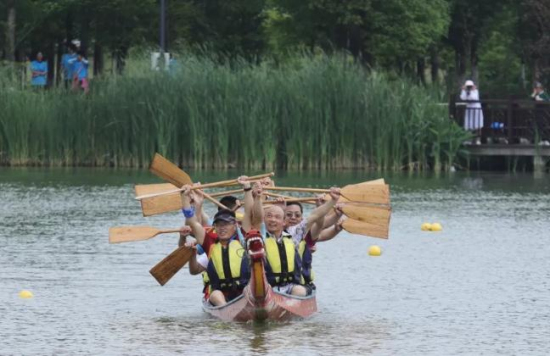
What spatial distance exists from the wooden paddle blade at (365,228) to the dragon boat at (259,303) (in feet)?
5.64

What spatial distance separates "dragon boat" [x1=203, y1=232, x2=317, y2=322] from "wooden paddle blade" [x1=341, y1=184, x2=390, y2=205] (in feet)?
5.01

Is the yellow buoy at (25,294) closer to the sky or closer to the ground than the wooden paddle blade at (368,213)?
closer to the ground

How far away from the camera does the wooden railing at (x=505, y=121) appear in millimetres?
42688

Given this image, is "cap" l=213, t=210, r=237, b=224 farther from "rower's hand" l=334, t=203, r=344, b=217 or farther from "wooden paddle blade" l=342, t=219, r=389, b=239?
"wooden paddle blade" l=342, t=219, r=389, b=239

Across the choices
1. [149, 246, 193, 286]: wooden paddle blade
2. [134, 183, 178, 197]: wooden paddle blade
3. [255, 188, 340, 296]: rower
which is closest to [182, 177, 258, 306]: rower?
[255, 188, 340, 296]: rower

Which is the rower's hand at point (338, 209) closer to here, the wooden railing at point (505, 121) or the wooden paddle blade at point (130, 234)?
the wooden paddle blade at point (130, 234)

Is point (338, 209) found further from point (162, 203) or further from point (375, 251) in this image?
point (375, 251)

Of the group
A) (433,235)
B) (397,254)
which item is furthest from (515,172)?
(397,254)

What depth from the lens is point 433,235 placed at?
2798 cm

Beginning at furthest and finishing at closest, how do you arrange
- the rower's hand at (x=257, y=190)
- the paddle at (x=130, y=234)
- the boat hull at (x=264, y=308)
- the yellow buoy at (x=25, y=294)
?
1. the yellow buoy at (x=25, y=294)
2. the paddle at (x=130, y=234)
3. the rower's hand at (x=257, y=190)
4. the boat hull at (x=264, y=308)

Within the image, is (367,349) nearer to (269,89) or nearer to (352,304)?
(352,304)

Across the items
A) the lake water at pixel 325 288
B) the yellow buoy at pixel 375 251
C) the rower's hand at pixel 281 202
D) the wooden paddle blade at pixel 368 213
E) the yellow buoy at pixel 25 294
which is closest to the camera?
the lake water at pixel 325 288

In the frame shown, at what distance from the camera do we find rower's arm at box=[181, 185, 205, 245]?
728 inches

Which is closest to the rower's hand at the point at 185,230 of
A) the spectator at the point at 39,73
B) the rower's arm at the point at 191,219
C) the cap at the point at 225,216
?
the rower's arm at the point at 191,219
